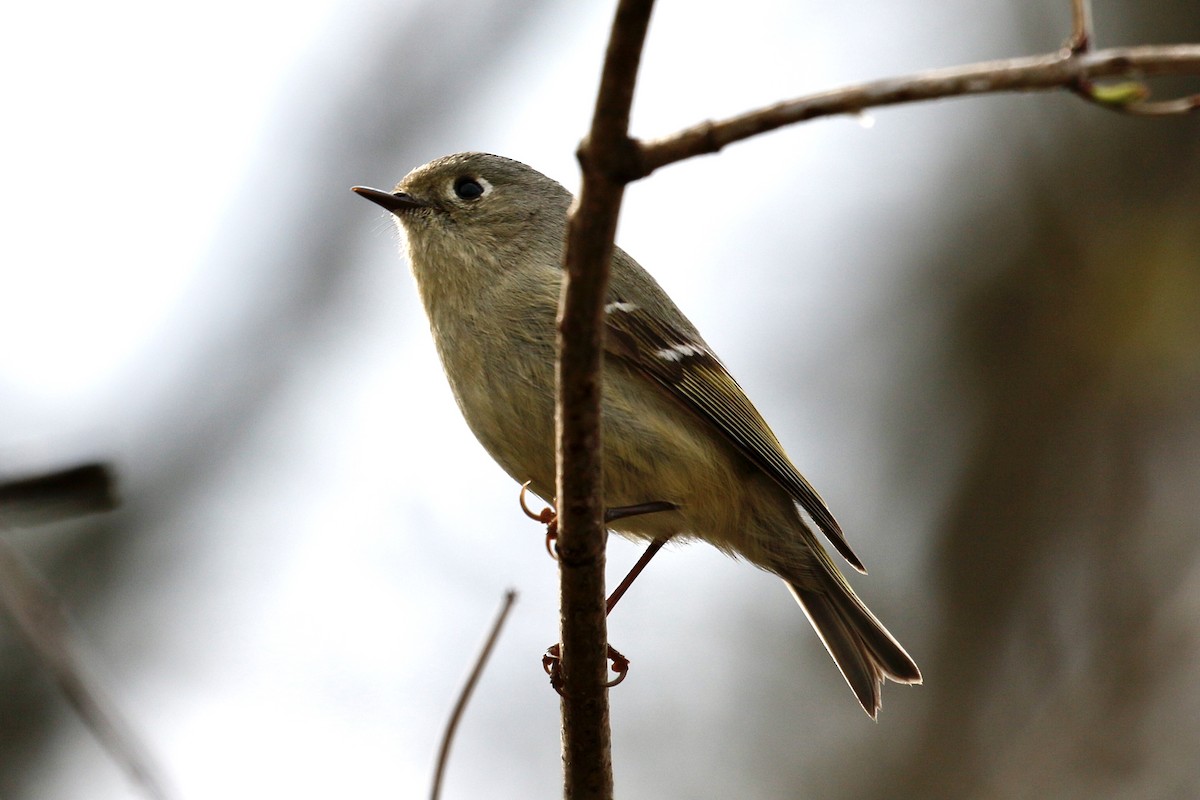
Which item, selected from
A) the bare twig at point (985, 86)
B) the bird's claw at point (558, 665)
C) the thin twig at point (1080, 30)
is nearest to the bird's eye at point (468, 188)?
the bird's claw at point (558, 665)

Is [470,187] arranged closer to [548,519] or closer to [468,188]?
[468,188]

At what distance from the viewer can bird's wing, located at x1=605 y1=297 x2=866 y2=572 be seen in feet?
8.85

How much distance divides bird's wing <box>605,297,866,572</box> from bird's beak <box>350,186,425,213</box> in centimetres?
64

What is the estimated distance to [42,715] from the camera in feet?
12.8

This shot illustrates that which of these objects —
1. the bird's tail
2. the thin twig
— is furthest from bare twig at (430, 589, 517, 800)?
the bird's tail

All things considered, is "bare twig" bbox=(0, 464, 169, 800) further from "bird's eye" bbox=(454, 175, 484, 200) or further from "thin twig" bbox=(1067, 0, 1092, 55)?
"bird's eye" bbox=(454, 175, 484, 200)

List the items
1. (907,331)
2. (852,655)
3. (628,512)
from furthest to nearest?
(907,331)
(852,655)
(628,512)

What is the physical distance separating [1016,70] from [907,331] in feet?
12.9

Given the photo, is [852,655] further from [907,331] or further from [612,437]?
[907,331]

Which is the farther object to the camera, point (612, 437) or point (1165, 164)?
point (1165, 164)

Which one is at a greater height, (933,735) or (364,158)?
(364,158)

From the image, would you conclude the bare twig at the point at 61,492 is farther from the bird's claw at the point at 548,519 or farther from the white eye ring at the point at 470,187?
the white eye ring at the point at 470,187

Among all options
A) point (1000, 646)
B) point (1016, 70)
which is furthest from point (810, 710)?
point (1016, 70)

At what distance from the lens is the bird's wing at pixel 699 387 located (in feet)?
8.85
